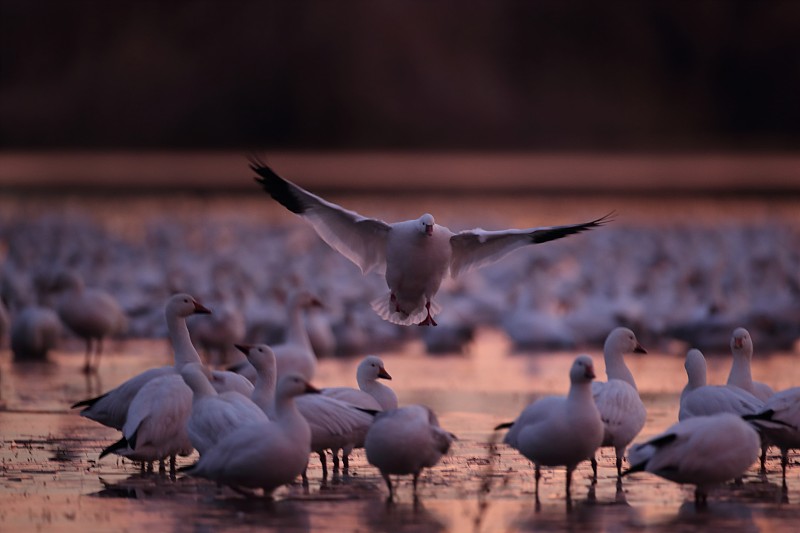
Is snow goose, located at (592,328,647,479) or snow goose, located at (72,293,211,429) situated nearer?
snow goose, located at (592,328,647,479)

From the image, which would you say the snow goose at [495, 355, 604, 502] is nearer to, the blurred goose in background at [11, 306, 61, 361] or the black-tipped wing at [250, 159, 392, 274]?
the black-tipped wing at [250, 159, 392, 274]

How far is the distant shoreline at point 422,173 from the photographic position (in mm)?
50469

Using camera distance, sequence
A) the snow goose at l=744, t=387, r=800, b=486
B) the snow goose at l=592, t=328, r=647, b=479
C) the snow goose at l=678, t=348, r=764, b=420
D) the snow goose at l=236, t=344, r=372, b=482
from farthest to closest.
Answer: the snow goose at l=678, t=348, r=764, b=420 → the snow goose at l=592, t=328, r=647, b=479 → the snow goose at l=236, t=344, r=372, b=482 → the snow goose at l=744, t=387, r=800, b=486

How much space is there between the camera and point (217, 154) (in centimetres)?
9250

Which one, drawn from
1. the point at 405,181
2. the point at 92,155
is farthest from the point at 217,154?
the point at 405,181

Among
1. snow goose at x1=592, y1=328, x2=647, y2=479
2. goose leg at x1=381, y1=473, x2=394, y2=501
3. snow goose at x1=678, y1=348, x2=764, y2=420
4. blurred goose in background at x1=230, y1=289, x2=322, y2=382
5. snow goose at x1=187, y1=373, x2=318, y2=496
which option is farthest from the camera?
blurred goose in background at x1=230, y1=289, x2=322, y2=382

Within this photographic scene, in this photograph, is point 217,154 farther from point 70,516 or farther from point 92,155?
point 70,516

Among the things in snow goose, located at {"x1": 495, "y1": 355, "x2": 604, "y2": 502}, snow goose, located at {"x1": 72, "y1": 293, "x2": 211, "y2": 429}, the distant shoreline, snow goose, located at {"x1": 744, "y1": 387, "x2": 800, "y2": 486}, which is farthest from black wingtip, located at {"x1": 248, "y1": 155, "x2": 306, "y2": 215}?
the distant shoreline

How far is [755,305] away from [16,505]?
11.0m

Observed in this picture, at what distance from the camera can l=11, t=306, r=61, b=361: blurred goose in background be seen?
50.2 feet

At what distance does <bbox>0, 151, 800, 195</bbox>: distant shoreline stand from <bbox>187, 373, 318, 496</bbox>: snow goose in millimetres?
28273

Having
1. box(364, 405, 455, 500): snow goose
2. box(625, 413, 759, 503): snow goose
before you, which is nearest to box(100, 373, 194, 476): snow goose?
box(364, 405, 455, 500): snow goose

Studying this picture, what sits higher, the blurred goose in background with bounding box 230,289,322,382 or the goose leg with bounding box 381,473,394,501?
the blurred goose in background with bounding box 230,289,322,382

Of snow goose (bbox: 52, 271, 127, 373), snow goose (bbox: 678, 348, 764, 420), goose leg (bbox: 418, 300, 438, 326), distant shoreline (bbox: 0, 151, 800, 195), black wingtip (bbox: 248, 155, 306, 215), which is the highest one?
distant shoreline (bbox: 0, 151, 800, 195)
